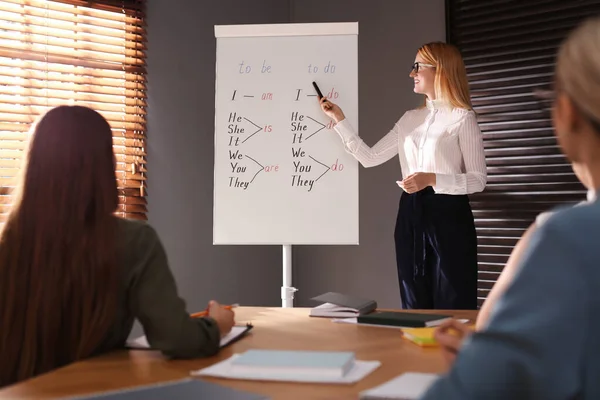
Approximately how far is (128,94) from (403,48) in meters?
1.54

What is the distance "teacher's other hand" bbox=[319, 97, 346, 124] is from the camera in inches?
123

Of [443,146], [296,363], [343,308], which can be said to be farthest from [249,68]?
[296,363]

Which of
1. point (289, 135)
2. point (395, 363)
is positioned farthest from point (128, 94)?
point (395, 363)

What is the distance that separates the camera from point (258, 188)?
3199 millimetres

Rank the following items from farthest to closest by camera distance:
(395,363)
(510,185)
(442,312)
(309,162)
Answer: (510,185) → (309,162) → (442,312) → (395,363)

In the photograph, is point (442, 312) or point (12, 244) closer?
point (12, 244)

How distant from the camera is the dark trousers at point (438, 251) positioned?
109 inches

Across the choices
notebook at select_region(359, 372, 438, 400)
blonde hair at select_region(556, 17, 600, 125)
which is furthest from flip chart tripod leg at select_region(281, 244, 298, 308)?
blonde hair at select_region(556, 17, 600, 125)

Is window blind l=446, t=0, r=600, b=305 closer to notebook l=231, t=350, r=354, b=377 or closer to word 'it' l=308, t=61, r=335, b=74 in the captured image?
word 'it' l=308, t=61, r=335, b=74

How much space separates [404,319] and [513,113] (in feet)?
6.74

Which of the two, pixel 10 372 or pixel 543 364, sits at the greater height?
pixel 543 364

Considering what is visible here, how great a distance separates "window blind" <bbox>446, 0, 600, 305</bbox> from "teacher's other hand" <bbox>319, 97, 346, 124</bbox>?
32.2 inches

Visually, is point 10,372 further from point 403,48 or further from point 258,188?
point 403,48

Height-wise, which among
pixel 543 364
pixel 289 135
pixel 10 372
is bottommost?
pixel 10 372
